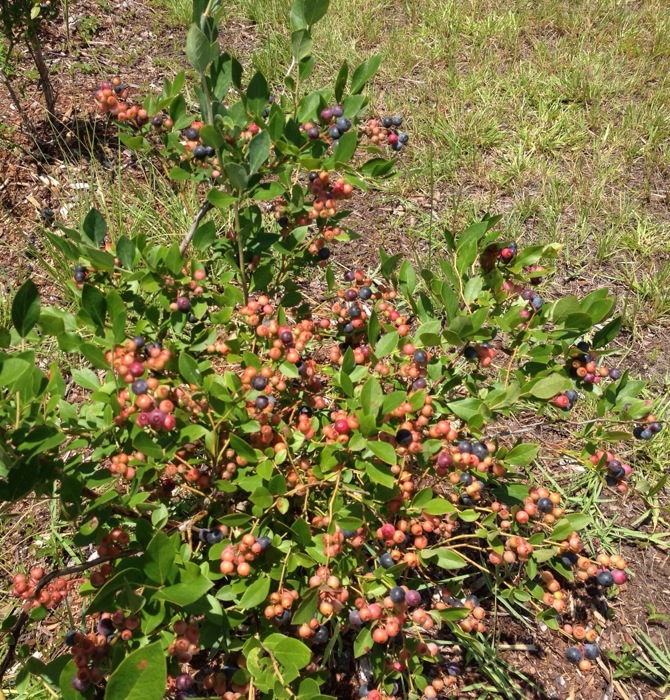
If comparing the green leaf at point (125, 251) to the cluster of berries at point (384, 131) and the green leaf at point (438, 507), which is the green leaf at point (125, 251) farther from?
the green leaf at point (438, 507)

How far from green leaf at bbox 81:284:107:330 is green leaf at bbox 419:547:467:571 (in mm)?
961

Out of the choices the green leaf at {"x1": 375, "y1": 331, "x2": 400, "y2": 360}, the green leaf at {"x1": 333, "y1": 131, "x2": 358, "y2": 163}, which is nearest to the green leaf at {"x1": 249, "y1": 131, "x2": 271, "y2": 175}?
the green leaf at {"x1": 333, "y1": 131, "x2": 358, "y2": 163}

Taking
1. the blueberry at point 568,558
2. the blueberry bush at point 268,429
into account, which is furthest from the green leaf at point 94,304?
the blueberry at point 568,558

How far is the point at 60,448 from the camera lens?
1.46 metres

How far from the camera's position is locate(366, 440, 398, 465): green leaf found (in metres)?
1.37

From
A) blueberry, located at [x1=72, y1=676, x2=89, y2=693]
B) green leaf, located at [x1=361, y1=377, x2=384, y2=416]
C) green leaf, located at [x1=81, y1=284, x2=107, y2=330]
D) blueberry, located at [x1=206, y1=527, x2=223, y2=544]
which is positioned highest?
green leaf, located at [x1=81, y1=284, x2=107, y2=330]

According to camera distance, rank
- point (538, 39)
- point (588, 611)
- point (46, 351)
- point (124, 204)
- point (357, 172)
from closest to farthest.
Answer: point (357, 172) < point (588, 611) < point (46, 351) < point (124, 204) < point (538, 39)

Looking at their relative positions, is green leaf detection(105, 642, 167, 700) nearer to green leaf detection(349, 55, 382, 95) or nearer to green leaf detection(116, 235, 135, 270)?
green leaf detection(116, 235, 135, 270)

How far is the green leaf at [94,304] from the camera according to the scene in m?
1.46

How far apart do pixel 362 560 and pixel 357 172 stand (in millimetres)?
1063

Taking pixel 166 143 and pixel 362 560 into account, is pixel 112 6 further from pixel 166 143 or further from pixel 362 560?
pixel 362 560

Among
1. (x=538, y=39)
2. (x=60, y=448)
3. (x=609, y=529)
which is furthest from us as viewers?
(x=538, y=39)

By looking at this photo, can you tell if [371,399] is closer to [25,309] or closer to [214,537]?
[214,537]

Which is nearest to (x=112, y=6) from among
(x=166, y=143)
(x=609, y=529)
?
(x=166, y=143)
